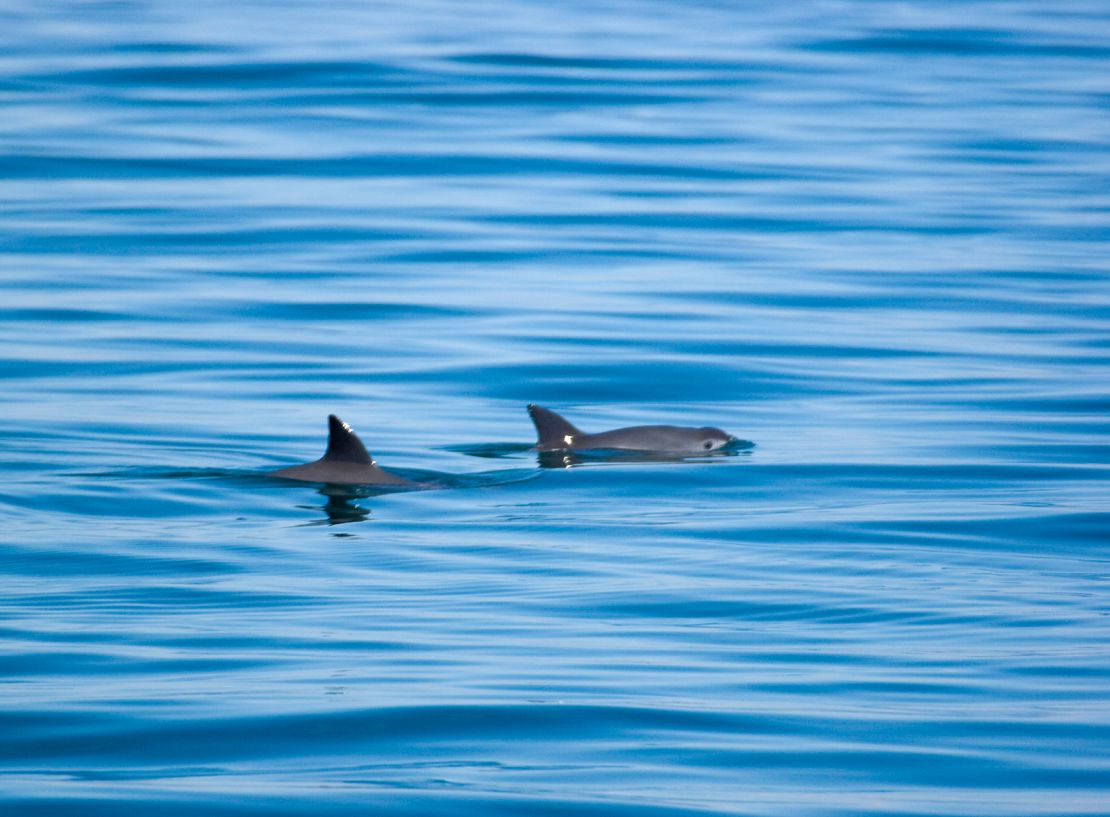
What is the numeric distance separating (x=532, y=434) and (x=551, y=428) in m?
1.09

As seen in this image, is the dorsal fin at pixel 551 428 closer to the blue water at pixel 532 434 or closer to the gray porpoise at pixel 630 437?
the gray porpoise at pixel 630 437

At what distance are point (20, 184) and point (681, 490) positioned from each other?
695 inches

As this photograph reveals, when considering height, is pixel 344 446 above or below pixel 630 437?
below

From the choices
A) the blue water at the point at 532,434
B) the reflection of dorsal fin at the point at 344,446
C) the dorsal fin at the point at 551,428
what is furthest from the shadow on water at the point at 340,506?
the dorsal fin at the point at 551,428

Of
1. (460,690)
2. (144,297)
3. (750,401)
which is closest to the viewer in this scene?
(460,690)

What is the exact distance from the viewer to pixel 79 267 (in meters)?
24.0

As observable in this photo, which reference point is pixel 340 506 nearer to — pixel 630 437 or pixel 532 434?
pixel 630 437

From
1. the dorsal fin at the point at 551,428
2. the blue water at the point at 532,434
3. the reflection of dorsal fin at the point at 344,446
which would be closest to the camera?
the blue water at the point at 532,434

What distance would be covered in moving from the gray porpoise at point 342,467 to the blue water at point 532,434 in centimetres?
21

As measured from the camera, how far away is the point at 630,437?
52.6ft

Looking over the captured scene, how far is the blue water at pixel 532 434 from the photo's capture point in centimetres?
803

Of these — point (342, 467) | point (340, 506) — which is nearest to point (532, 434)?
point (342, 467)

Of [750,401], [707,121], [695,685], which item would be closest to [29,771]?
[695,685]

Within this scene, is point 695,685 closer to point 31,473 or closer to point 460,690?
point 460,690
